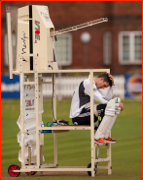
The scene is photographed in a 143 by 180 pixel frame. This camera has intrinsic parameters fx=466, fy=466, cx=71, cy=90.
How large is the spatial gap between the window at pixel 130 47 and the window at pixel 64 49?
371 centimetres

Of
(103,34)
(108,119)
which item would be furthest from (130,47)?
(108,119)

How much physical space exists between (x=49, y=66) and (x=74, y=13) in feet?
86.9

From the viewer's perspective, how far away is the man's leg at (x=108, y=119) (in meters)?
7.05

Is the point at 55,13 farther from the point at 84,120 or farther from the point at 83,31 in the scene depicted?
the point at 84,120

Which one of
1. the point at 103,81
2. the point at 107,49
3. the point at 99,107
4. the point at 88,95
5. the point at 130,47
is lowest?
the point at 99,107

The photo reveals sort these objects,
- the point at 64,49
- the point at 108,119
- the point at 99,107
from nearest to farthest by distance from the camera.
Answer: the point at 108,119 < the point at 99,107 < the point at 64,49

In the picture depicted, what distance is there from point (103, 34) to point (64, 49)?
120 inches

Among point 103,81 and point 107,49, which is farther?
A: point 107,49

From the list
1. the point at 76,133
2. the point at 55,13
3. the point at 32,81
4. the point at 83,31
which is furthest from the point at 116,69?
the point at 32,81

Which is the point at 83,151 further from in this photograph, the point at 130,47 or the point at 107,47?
the point at 107,47

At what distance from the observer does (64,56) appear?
3416cm

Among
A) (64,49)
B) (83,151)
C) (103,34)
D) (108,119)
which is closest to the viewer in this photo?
(108,119)

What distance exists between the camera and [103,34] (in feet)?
111

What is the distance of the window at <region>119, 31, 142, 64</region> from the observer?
1312 inches
